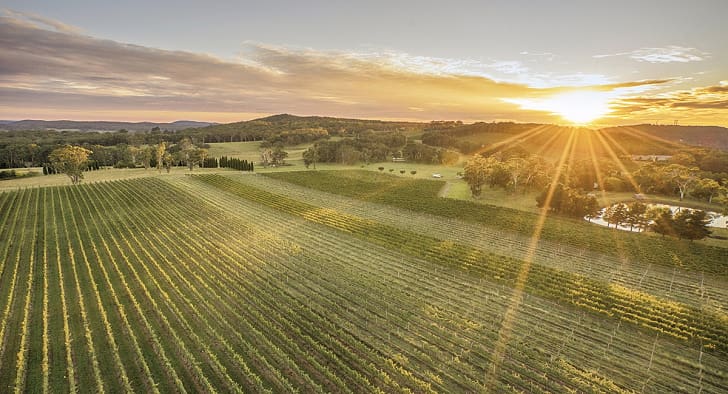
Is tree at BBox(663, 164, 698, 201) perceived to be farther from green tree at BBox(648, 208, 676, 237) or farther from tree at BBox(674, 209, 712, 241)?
tree at BBox(674, 209, 712, 241)

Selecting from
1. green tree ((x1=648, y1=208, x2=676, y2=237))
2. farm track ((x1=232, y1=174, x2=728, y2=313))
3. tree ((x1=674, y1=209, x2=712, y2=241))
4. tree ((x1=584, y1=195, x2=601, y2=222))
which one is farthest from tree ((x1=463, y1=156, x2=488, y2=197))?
tree ((x1=674, y1=209, x2=712, y2=241))

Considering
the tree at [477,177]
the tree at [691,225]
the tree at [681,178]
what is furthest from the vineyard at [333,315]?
the tree at [681,178]

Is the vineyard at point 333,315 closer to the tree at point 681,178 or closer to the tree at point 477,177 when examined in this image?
the tree at point 477,177

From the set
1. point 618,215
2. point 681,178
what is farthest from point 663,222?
point 681,178

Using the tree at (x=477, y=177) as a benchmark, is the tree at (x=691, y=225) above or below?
below

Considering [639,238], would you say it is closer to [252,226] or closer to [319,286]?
[319,286]
